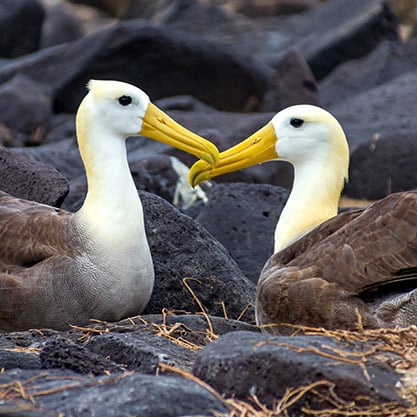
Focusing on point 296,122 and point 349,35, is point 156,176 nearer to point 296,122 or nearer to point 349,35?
point 296,122

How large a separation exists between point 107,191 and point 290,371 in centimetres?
306

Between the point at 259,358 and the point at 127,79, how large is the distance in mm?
12242

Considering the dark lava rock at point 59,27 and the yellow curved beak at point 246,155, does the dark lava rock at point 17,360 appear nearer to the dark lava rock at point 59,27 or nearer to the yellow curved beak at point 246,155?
the yellow curved beak at point 246,155

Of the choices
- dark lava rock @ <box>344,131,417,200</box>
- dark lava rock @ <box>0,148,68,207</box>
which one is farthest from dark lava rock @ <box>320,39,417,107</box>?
dark lava rock @ <box>0,148,68,207</box>

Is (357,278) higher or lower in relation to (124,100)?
lower

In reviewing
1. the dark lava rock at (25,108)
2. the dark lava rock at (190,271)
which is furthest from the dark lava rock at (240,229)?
the dark lava rock at (25,108)

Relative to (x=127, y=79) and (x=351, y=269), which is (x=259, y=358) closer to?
(x=351, y=269)

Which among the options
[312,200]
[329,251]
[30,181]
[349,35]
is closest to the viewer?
[329,251]

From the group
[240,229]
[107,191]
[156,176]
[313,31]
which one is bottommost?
[313,31]

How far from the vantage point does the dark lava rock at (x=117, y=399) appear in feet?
15.2

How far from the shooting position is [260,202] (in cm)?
928

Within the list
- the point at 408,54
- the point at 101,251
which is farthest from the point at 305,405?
the point at 408,54

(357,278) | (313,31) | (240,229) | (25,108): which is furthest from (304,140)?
(313,31)

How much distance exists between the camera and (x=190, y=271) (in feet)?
26.2
